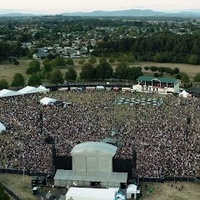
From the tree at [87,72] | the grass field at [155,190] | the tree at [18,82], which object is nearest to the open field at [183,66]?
the tree at [87,72]

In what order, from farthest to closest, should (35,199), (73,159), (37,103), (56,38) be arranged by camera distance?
1. (56,38)
2. (37,103)
3. (73,159)
4. (35,199)

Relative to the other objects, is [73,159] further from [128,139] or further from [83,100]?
[83,100]

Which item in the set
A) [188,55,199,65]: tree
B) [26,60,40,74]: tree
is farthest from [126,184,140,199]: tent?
[188,55,199,65]: tree

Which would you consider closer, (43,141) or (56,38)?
(43,141)

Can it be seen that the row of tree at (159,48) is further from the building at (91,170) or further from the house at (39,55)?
the building at (91,170)

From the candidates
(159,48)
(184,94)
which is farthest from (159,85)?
(159,48)

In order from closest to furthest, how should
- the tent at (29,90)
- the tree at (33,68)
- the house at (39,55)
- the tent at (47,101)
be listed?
the tent at (47,101) → the tent at (29,90) → the tree at (33,68) → the house at (39,55)

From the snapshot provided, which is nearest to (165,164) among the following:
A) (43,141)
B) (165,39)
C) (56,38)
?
(43,141)

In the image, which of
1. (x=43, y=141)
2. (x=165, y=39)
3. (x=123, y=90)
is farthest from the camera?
(x=165, y=39)
